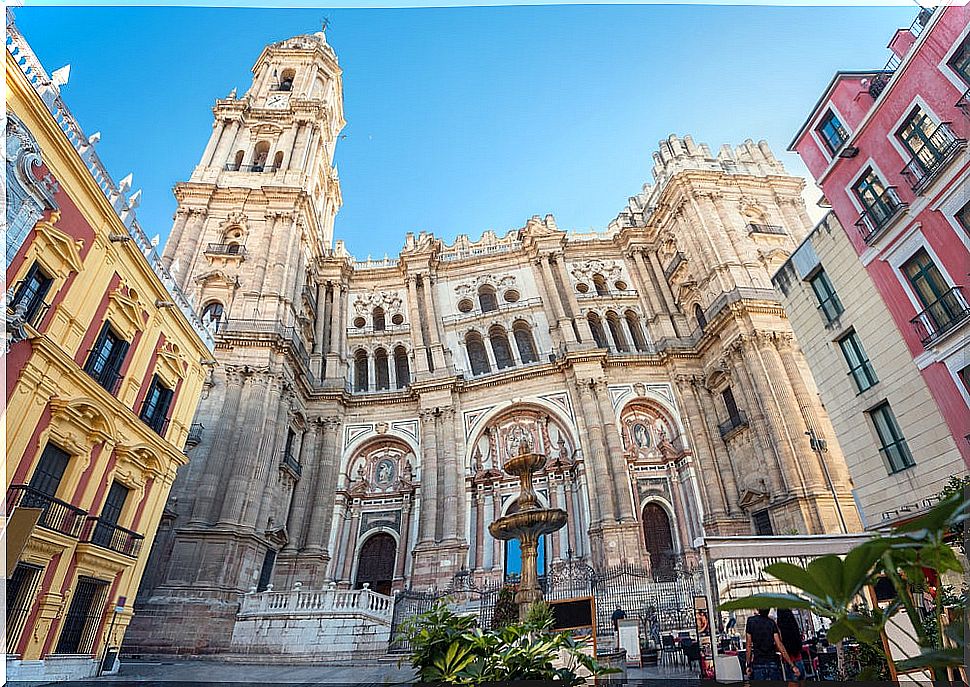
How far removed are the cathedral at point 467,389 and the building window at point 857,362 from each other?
706cm

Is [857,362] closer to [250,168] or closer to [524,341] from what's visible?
[524,341]

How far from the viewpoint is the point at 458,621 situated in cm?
470

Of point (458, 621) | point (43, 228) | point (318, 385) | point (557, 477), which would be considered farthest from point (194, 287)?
point (458, 621)

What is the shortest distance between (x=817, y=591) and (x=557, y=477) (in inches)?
880

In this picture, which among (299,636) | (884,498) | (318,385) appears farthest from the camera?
(318,385)

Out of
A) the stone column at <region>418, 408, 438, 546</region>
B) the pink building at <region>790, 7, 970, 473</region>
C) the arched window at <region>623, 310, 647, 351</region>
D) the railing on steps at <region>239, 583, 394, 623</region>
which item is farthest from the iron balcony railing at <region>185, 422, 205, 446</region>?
the pink building at <region>790, 7, 970, 473</region>

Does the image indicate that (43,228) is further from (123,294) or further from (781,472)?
(781,472)

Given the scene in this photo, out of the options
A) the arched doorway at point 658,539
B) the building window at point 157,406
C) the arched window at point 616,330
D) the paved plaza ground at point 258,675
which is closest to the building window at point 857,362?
the paved plaza ground at point 258,675

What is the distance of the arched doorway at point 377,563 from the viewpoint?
79.2 feet

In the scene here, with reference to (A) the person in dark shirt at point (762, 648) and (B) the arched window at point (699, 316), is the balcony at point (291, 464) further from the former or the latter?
(A) the person in dark shirt at point (762, 648)

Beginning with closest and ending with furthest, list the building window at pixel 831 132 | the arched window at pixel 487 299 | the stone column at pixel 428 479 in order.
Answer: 1. the building window at pixel 831 132
2. the stone column at pixel 428 479
3. the arched window at pixel 487 299

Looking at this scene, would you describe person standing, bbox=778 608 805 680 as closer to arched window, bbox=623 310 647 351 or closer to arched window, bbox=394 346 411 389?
arched window, bbox=623 310 647 351

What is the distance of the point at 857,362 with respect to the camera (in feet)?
46.4

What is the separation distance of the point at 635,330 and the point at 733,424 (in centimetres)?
786
